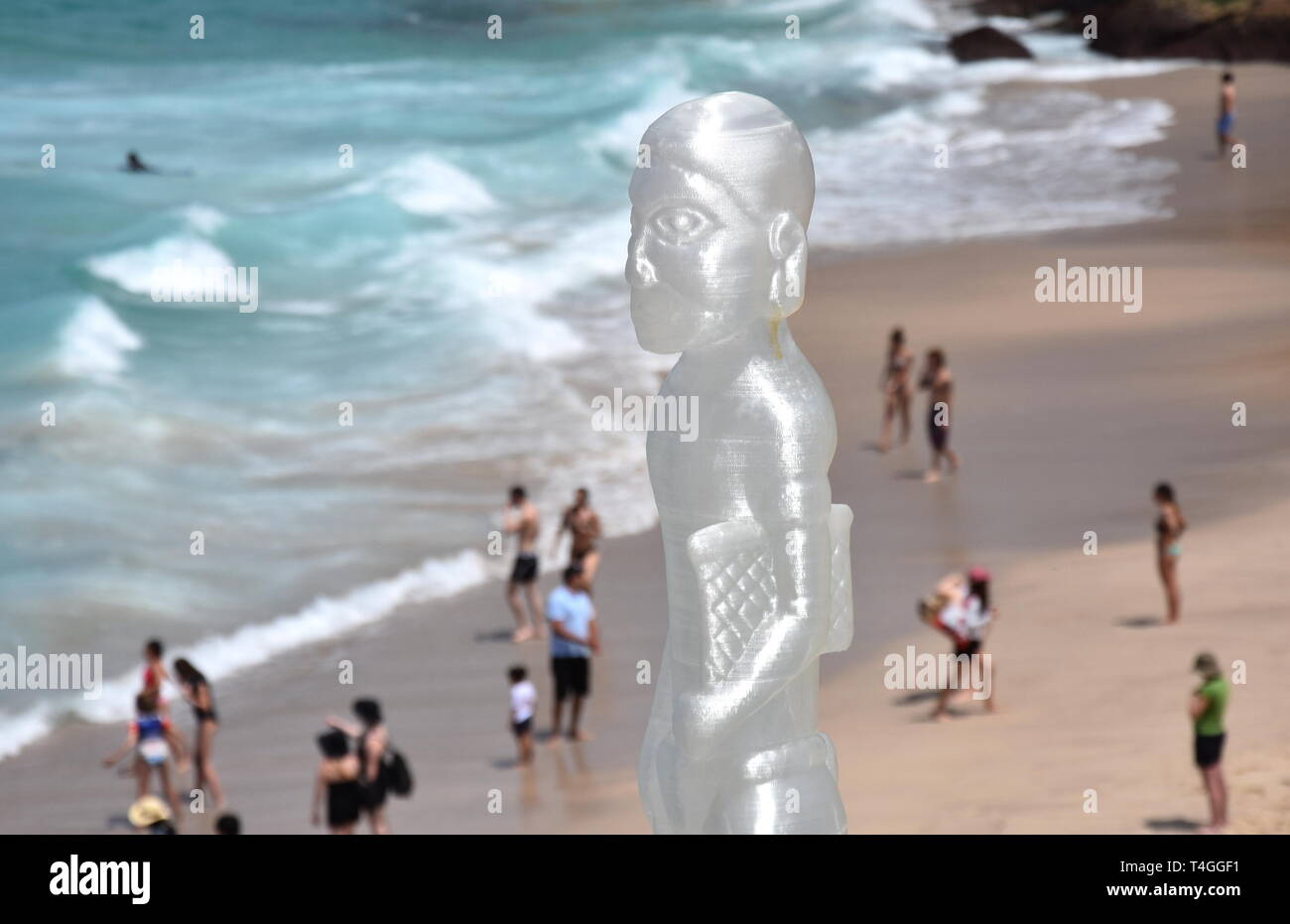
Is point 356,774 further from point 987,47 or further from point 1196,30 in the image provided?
point 987,47

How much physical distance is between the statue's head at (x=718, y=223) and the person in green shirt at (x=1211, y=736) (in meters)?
6.98

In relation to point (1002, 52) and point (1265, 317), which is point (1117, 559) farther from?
point (1002, 52)

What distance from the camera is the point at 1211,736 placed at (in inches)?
476

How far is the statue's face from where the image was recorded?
5980 mm

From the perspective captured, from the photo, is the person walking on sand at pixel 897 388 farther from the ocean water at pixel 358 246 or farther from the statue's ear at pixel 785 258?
the statue's ear at pixel 785 258

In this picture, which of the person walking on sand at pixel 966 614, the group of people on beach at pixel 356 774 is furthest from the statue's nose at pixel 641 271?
the person walking on sand at pixel 966 614

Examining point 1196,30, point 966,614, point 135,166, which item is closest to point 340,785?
point 966,614

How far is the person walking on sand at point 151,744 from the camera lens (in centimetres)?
1430

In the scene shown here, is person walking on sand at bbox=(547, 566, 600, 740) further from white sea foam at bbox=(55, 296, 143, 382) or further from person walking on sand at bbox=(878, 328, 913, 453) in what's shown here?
white sea foam at bbox=(55, 296, 143, 382)

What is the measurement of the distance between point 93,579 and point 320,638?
3.59 m

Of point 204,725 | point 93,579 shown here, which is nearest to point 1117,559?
point 204,725

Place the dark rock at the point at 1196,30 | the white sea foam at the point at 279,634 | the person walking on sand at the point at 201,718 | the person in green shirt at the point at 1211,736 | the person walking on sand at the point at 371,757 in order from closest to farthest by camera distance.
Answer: the person in green shirt at the point at 1211,736 → the person walking on sand at the point at 371,757 → the person walking on sand at the point at 201,718 → the white sea foam at the point at 279,634 → the dark rock at the point at 1196,30

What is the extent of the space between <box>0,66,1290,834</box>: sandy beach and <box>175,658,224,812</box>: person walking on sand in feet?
0.97

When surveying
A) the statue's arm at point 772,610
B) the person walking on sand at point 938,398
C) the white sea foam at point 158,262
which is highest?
the white sea foam at point 158,262
